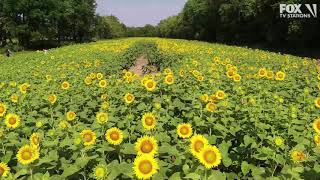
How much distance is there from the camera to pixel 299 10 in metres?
44.8

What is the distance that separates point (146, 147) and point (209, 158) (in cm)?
69

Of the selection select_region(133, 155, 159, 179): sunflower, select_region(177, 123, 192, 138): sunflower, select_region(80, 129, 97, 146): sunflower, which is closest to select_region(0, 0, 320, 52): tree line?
select_region(177, 123, 192, 138): sunflower

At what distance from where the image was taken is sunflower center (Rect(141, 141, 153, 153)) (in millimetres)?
3982

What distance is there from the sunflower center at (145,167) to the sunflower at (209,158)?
1.34 feet

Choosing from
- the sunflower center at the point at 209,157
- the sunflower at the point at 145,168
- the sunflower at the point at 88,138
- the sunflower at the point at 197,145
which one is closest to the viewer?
the sunflower at the point at 145,168

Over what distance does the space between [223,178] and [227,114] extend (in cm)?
241

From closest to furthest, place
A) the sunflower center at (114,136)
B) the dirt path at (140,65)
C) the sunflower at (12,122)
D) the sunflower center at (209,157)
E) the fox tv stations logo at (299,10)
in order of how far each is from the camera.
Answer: the sunflower center at (209,157) < the sunflower center at (114,136) < the sunflower at (12,122) < the dirt path at (140,65) < the fox tv stations logo at (299,10)

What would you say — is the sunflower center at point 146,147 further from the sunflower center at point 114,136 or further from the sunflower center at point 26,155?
the sunflower center at point 26,155

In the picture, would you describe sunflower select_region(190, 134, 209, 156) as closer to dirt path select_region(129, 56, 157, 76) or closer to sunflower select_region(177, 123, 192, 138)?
sunflower select_region(177, 123, 192, 138)

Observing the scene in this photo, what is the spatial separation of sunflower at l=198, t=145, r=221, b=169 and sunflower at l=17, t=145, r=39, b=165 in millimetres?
1506

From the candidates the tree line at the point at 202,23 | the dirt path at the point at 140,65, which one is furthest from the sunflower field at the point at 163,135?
the tree line at the point at 202,23

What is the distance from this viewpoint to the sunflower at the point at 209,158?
3525mm

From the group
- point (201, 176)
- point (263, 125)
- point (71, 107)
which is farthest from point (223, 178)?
point (71, 107)

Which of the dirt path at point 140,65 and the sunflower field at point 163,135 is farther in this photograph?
the dirt path at point 140,65
